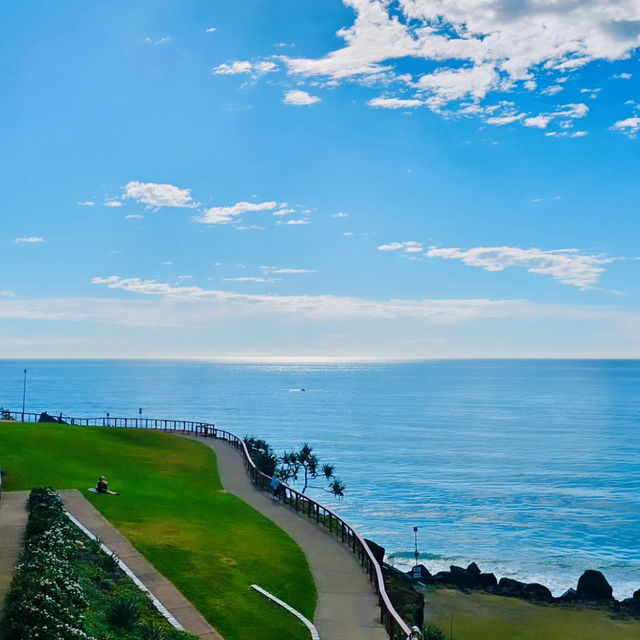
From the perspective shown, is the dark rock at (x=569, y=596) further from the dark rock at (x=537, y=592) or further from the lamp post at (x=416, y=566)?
the lamp post at (x=416, y=566)

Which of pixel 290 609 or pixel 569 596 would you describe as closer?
pixel 290 609

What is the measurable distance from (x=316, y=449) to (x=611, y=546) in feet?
198

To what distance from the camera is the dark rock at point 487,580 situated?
46.0 m

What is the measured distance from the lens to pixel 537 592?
4419cm

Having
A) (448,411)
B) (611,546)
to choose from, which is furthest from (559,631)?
(448,411)

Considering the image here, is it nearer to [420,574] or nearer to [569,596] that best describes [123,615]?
[420,574]

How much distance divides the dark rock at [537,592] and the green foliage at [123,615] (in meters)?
35.0

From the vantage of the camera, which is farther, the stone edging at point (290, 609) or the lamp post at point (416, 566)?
the lamp post at point (416, 566)

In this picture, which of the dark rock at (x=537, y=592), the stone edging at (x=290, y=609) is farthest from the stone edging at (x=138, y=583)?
the dark rock at (x=537, y=592)

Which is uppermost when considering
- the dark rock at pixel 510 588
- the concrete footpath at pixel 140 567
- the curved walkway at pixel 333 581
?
the concrete footpath at pixel 140 567

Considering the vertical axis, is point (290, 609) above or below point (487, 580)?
above

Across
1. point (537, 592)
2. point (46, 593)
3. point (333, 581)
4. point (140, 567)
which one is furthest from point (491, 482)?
point (46, 593)

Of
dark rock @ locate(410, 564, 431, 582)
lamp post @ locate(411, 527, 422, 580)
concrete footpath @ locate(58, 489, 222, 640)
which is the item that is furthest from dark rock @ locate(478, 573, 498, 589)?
concrete footpath @ locate(58, 489, 222, 640)

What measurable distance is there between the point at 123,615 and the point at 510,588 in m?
36.0
